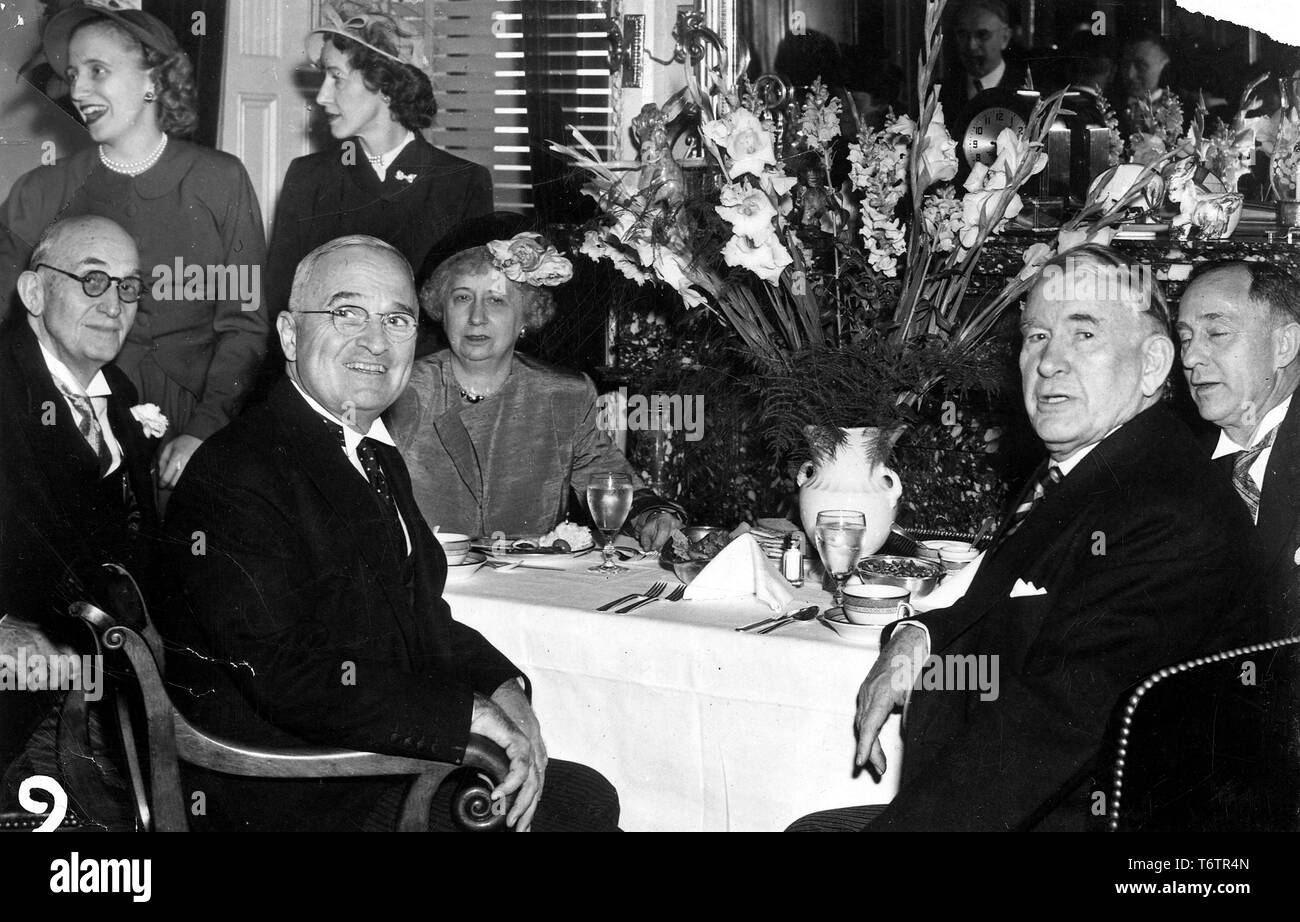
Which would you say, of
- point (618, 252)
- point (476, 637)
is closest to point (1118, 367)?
point (618, 252)

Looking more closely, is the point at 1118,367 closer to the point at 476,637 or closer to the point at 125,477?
the point at 476,637

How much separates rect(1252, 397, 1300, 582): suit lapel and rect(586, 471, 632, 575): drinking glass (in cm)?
132

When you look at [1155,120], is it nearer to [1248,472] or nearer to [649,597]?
[1248,472]

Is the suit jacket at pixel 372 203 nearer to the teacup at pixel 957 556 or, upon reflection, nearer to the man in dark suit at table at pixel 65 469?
the man in dark suit at table at pixel 65 469

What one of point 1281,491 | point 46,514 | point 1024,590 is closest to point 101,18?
point 46,514

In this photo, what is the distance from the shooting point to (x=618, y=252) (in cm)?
282

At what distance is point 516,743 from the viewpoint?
241 centimetres

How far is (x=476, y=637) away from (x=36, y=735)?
0.96 m

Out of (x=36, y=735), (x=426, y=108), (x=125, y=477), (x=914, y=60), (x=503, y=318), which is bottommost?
(x=36, y=735)

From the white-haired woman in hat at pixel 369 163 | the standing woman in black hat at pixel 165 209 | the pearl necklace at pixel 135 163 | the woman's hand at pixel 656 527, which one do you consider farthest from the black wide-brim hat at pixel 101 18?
the woman's hand at pixel 656 527

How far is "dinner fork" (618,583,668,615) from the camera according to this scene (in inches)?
97.9

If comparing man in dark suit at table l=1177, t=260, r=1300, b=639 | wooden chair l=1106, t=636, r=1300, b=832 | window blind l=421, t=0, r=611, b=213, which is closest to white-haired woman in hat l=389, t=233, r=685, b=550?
window blind l=421, t=0, r=611, b=213

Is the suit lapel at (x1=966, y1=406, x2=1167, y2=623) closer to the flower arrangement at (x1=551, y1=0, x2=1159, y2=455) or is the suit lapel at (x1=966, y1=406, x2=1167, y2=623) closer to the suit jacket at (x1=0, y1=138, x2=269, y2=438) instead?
the flower arrangement at (x1=551, y1=0, x2=1159, y2=455)

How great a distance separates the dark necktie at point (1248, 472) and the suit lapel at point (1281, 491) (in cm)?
1
